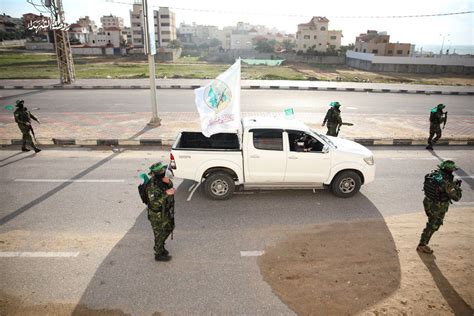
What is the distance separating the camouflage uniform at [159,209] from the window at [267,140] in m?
2.78

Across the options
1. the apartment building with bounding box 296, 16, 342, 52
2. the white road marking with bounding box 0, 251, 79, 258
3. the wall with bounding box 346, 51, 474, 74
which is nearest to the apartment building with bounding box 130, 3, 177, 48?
the apartment building with bounding box 296, 16, 342, 52

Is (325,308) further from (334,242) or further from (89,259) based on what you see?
(89,259)

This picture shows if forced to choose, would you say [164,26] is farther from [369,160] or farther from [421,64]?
[369,160]

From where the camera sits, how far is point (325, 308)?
14.3 feet

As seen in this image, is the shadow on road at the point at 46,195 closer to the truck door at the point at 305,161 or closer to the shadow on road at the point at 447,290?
the truck door at the point at 305,161

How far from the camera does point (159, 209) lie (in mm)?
5012

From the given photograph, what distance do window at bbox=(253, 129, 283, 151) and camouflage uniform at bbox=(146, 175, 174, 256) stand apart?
2.78 metres

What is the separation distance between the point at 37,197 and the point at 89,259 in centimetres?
327

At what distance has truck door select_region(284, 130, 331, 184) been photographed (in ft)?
23.9

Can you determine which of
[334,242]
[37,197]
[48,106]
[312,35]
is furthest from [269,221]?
[312,35]

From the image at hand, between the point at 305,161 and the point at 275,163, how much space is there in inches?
27.7

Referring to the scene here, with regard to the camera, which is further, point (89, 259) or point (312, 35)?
point (312, 35)

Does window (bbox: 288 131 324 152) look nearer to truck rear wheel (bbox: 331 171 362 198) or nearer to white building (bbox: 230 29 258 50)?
truck rear wheel (bbox: 331 171 362 198)

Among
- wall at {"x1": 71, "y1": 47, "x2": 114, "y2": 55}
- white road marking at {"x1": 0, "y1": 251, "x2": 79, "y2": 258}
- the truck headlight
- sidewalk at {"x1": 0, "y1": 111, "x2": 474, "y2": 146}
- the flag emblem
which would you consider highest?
wall at {"x1": 71, "y1": 47, "x2": 114, "y2": 55}
